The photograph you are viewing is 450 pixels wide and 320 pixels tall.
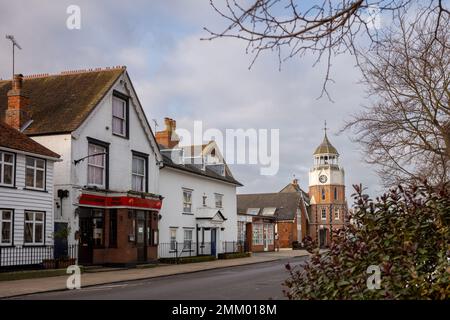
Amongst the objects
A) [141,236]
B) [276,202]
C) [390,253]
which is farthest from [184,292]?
[276,202]

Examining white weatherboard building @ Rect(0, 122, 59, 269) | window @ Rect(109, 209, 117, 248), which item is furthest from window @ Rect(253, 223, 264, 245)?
white weatherboard building @ Rect(0, 122, 59, 269)

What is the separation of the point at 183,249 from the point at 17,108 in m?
15.3

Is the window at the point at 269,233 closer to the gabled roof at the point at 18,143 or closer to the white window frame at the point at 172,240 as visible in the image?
the white window frame at the point at 172,240

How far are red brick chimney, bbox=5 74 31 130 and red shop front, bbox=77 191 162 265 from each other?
5092 millimetres

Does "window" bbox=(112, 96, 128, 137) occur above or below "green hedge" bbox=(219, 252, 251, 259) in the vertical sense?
above

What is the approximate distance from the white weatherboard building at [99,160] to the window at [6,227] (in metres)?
3.30

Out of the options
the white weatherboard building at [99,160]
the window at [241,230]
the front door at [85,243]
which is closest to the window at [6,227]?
the white weatherboard building at [99,160]

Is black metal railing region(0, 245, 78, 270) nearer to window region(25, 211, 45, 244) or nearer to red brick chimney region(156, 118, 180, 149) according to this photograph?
window region(25, 211, 45, 244)

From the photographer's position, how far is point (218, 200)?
4675 centimetres

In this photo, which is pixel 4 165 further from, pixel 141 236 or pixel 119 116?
pixel 141 236

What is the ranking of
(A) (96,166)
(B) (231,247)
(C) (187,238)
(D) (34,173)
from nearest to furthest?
1. (D) (34,173)
2. (A) (96,166)
3. (C) (187,238)
4. (B) (231,247)

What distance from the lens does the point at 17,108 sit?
2994cm

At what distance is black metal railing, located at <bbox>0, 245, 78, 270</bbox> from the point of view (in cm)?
2425

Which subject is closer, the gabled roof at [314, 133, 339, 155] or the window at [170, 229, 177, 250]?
the window at [170, 229, 177, 250]
